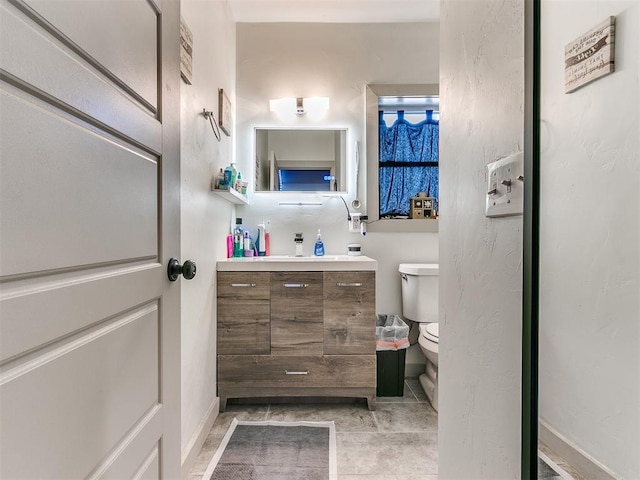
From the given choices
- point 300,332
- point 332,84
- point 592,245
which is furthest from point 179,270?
point 332,84

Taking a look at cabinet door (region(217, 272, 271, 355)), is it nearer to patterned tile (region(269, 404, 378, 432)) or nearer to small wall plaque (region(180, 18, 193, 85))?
patterned tile (region(269, 404, 378, 432))

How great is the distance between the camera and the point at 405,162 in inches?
91.7

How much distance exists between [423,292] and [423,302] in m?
0.07

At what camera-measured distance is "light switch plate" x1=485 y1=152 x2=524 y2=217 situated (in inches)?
24.6

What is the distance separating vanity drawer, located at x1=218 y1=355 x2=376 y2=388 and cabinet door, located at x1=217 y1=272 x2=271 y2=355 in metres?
0.06

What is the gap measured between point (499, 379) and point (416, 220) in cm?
169

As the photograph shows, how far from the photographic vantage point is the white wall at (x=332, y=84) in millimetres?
2283

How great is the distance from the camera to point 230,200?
2.08 meters

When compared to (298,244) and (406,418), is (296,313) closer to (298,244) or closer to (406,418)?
(298,244)

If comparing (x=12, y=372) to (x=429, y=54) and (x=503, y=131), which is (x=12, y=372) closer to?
(x=503, y=131)

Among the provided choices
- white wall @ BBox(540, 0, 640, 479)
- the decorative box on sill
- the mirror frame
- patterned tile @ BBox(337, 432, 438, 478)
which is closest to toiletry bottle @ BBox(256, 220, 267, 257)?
the mirror frame

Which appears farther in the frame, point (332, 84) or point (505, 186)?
point (332, 84)

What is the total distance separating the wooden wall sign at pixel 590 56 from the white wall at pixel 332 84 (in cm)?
184

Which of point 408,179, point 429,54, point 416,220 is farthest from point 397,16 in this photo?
point 416,220
